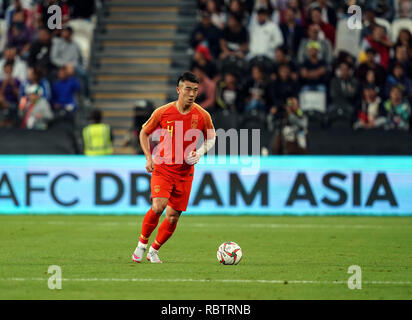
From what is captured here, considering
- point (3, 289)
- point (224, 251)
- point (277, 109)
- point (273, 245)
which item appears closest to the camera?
point (3, 289)

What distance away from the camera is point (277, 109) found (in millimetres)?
17906

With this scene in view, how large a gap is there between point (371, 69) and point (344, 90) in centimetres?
75

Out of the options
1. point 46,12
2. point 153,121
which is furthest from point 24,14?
point 153,121

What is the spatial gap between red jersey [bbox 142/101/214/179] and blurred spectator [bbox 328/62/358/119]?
8879 mm

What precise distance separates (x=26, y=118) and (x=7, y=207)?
3015mm

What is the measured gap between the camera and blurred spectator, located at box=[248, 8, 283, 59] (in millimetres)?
19625

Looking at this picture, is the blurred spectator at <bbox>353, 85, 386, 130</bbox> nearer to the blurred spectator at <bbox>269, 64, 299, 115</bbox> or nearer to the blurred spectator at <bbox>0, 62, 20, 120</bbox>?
the blurred spectator at <bbox>269, 64, 299, 115</bbox>

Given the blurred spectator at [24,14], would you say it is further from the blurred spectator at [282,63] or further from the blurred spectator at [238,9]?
the blurred spectator at [282,63]

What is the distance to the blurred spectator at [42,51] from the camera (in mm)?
20641

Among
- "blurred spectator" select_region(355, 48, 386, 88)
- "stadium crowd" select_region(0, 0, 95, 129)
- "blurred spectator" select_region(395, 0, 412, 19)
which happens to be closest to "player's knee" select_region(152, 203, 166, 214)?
"stadium crowd" select_region(0, 0, 95, 129)

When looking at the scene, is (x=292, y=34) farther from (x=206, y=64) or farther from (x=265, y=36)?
(x=206, y=64)

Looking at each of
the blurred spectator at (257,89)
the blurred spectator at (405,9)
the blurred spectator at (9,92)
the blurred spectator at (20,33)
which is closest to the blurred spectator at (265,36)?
the blurred spectator at (257,89)
